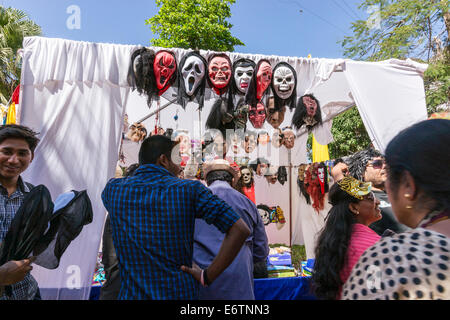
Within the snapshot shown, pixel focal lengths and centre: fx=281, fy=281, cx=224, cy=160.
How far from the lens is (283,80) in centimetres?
293

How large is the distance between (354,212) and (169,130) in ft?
8.63

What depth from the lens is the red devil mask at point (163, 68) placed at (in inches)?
104

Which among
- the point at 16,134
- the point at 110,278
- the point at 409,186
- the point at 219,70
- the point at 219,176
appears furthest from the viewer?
the point at 219,70

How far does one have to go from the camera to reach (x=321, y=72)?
3049mm

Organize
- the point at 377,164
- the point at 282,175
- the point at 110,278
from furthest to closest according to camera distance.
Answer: the point at 282,175, the point at 377,164, the point at 110,278

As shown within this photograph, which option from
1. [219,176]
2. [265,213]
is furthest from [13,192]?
[265,213]

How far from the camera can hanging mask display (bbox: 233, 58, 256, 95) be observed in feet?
9.31

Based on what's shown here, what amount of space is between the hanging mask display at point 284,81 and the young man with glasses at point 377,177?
1.01 m

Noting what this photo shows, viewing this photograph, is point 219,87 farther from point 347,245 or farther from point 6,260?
point 6,260

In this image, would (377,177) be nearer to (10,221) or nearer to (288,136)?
(288,136)

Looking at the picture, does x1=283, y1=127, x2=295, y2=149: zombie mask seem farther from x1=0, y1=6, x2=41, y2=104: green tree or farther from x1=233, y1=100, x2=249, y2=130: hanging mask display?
x1=0, y1=6, x2=41, y2=104: green tree

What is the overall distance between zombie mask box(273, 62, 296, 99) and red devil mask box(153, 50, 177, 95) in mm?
1047

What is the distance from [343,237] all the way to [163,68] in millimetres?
2120

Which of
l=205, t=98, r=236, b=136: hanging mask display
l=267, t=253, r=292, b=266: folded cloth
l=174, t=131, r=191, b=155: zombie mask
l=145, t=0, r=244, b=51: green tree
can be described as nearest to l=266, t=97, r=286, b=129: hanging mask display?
l=205, t=98, r=236, b=136: hanging mask display
